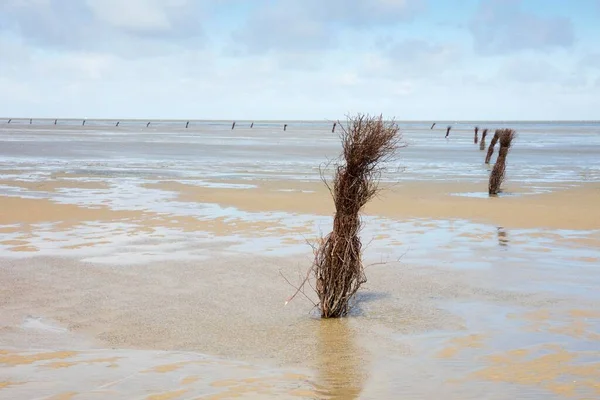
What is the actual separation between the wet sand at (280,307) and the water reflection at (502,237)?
0.07 m

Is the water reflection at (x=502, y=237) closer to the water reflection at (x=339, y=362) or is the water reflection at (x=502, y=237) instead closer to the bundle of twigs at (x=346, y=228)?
the bundle of twigs at (x=346, y=228)

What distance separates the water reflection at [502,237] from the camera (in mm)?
12242

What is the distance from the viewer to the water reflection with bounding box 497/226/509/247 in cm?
1224

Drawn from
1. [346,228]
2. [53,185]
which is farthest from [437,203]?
[53,185]

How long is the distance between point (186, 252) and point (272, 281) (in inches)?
88.5

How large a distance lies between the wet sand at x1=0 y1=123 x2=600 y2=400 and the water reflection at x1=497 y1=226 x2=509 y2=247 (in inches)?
2.7

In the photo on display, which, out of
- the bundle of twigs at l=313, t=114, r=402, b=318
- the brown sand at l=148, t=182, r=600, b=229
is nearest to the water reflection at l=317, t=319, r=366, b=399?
the bundle of twigs at l=313, t=114, r=402, b=318

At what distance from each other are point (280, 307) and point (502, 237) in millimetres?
6082

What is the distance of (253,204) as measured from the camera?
17.4 meters

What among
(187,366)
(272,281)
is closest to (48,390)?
(187,366)

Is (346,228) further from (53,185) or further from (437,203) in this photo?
(53,185)

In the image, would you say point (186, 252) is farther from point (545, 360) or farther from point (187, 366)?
point (545, 360)

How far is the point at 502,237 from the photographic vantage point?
42.3 ft

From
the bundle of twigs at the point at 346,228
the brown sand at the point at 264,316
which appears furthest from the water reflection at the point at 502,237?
the bundle of twigs at the point at 346,228
